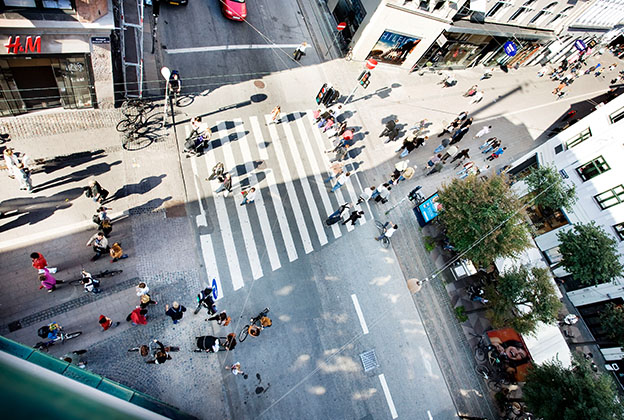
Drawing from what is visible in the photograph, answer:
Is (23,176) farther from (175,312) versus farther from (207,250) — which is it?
(175,312)

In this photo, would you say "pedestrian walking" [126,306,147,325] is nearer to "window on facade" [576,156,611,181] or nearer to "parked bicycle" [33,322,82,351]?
"parked bicycle" [33,322,82,351]

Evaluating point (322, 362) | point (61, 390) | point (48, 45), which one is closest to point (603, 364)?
point (322, 362)

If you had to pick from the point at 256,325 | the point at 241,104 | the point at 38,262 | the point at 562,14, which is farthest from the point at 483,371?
the point at 562,14

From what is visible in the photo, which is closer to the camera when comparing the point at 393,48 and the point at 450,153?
the point at 450,153

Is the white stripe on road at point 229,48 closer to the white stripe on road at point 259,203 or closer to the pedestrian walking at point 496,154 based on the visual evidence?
the white stripe on road at point 259,203

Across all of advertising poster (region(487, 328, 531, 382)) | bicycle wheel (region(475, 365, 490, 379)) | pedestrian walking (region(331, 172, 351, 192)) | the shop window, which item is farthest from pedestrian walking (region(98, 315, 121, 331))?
the shop window

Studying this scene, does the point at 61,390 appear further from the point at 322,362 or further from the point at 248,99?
the point at 248,99

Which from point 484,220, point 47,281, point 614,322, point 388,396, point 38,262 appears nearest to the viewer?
point 38,262
